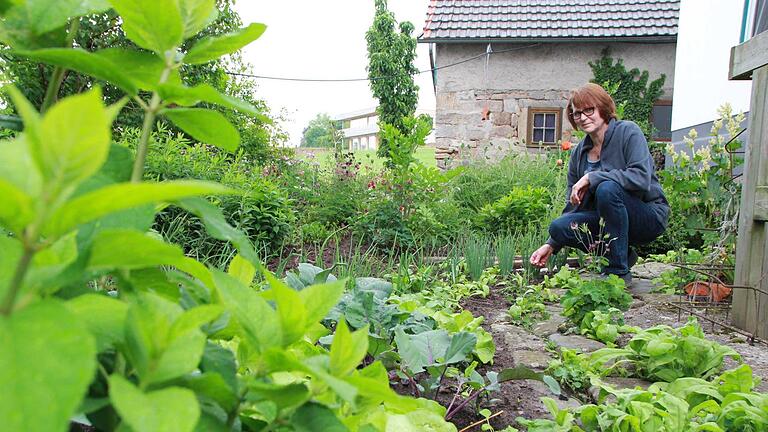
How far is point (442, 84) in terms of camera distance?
12.2 metres

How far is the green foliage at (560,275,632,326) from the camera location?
9.20ft

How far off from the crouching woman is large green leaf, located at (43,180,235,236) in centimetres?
368

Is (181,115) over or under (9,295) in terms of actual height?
over

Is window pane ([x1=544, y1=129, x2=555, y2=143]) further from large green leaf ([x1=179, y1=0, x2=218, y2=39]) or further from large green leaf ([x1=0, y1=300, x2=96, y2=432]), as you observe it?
large green leaf ([x1=0, y1=300, x2=96, y2=432])

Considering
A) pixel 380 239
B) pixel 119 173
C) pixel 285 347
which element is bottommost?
pixel 380 239

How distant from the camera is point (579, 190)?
3.96 meters

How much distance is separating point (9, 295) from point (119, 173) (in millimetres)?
143

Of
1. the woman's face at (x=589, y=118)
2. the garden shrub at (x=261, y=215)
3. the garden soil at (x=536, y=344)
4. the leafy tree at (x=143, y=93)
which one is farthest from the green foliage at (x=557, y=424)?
the garden shrub at (x=261, y=215)

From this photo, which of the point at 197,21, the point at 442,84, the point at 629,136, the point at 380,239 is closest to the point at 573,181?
the point at 629,136

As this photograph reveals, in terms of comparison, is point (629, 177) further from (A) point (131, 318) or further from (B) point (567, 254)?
(A) point (131, 318)

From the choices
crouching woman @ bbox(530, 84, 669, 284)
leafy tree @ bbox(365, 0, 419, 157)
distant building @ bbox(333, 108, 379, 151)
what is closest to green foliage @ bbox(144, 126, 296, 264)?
crouching woman @ bbox(530, 84, 669, 284)

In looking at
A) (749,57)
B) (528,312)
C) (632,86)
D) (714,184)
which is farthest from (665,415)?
(632,86)

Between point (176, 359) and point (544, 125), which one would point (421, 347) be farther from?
point (544, 125)

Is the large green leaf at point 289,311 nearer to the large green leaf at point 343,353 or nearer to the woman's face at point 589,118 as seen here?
the large green leaf at point 343,353
